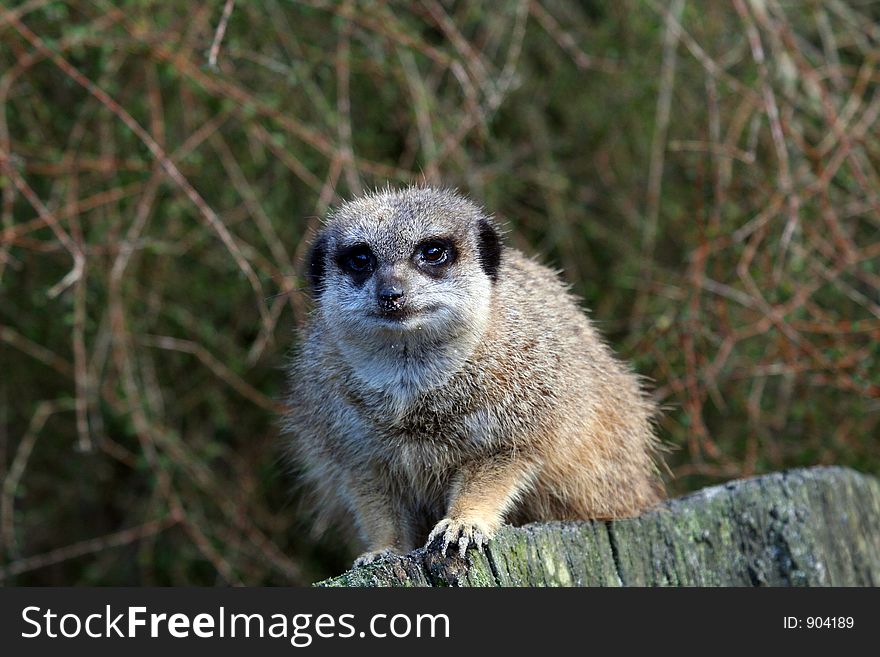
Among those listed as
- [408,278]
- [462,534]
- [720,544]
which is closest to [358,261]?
[408,278]

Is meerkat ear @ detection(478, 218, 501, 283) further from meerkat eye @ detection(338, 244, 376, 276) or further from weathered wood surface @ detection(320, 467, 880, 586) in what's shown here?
weathered wood surface @ detection(320, 467, 880, 586)

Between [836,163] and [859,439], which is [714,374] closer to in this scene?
[836,163]

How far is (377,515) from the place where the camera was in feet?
14.0

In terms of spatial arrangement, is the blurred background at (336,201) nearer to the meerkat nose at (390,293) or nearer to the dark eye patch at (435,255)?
the dark eye patch at (435,255)

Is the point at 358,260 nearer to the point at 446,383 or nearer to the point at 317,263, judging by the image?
the point at 317,263

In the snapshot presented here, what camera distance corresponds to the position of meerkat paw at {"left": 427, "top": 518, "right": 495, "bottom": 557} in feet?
11.3

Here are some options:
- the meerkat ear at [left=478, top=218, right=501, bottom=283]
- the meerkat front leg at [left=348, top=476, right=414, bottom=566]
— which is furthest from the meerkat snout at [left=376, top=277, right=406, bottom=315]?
the meerkat front leg at [left=348, top=476, right=414, bottom=566]

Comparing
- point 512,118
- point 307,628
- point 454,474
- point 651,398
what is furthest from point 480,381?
point 512,118

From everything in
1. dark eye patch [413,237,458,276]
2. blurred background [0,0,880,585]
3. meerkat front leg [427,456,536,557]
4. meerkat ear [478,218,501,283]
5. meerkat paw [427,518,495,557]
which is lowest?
meerkat paw [427,518,495,557]

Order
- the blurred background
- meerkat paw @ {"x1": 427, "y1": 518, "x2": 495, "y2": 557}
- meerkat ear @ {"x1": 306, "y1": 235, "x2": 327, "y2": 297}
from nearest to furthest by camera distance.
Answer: meerkat paw @ {"x1": 427, "y1": 518, "x2": 495, "y2": 557}, meerkat ear @ {"x1": 306, "y1": 235, "x2": 327, "y2": 297}, the blurred background

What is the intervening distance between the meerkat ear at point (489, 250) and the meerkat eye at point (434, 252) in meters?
0.16

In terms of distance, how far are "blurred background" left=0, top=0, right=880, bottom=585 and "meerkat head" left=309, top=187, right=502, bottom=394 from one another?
Answer: 2.72 ft

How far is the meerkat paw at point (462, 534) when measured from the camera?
11.3ft

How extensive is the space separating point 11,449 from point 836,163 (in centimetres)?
495
